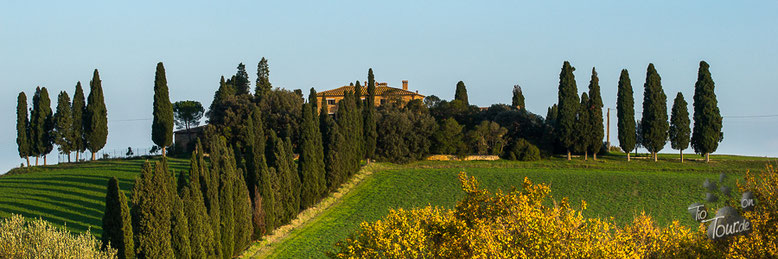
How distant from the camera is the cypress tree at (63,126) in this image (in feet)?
210

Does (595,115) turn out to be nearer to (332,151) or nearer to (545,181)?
(545,181)

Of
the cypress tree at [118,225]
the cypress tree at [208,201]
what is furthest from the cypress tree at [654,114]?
the cypress tree at [118,225]

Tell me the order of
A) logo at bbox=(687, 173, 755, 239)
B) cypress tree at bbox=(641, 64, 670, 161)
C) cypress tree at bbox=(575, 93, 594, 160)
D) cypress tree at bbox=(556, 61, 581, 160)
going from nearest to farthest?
logo at bbox=(687, 173, 755, 239), cypress tree at bbox=(641, 64, 670, 161), cypress tree at bbox=(575, 93, 594, 160), cypress tree at bbox=(556, 61, 581, 160)

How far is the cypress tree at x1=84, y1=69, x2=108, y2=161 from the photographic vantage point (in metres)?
62.0

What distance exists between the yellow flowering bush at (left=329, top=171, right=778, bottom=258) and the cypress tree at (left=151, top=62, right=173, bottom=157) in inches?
1599

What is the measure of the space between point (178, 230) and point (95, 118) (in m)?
39.2

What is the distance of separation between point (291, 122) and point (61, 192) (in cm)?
2275

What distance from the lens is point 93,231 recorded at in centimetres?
3672

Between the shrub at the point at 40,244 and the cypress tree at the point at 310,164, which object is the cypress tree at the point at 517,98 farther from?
the shrub at the point at 40,244

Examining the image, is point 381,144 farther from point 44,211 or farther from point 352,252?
point 352,252

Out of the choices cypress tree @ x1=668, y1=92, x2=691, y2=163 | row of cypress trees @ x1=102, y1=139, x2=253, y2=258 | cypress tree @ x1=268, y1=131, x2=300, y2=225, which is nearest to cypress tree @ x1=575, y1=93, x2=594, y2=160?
cypress tree @ x1=668, y1=92, x2=691, y2=163

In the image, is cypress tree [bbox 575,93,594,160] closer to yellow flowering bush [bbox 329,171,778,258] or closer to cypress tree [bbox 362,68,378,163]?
cypress tree [bbox 362,68,378,163]

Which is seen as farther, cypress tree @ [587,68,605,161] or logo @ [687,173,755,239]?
cypress tree @ [587,68,605,161]

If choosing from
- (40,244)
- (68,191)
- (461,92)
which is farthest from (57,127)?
(40,244)
